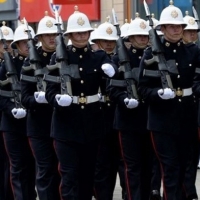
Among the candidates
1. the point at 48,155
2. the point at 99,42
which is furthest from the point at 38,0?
the point at 48,155

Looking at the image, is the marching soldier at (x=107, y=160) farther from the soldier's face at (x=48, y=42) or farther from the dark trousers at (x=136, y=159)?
the soldier's face at (x=48, y=42)

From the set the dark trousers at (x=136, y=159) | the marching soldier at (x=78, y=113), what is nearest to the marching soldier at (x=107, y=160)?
the dark trousers at (x=136, y=159)

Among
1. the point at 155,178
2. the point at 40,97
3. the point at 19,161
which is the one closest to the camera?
the point at 40,97

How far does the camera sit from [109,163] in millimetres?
11773

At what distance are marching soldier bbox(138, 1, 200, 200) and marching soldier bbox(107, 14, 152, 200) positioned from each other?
1.81ft

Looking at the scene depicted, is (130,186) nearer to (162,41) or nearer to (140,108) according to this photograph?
(140,108)

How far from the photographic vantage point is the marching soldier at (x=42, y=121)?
1091cm

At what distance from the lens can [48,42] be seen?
11.2 meters

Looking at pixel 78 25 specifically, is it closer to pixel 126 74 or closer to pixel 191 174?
pixel 126 74

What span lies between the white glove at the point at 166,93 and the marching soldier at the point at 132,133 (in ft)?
2.50

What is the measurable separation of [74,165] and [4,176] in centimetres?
202

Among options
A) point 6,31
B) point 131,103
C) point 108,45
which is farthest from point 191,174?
point 6,31

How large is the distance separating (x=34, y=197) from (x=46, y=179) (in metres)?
0.82

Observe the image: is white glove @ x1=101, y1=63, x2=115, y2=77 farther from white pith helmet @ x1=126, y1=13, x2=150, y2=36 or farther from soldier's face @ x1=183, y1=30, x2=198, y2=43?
soldier's face @ x1=183, y1=30, x2=198, y2=43
